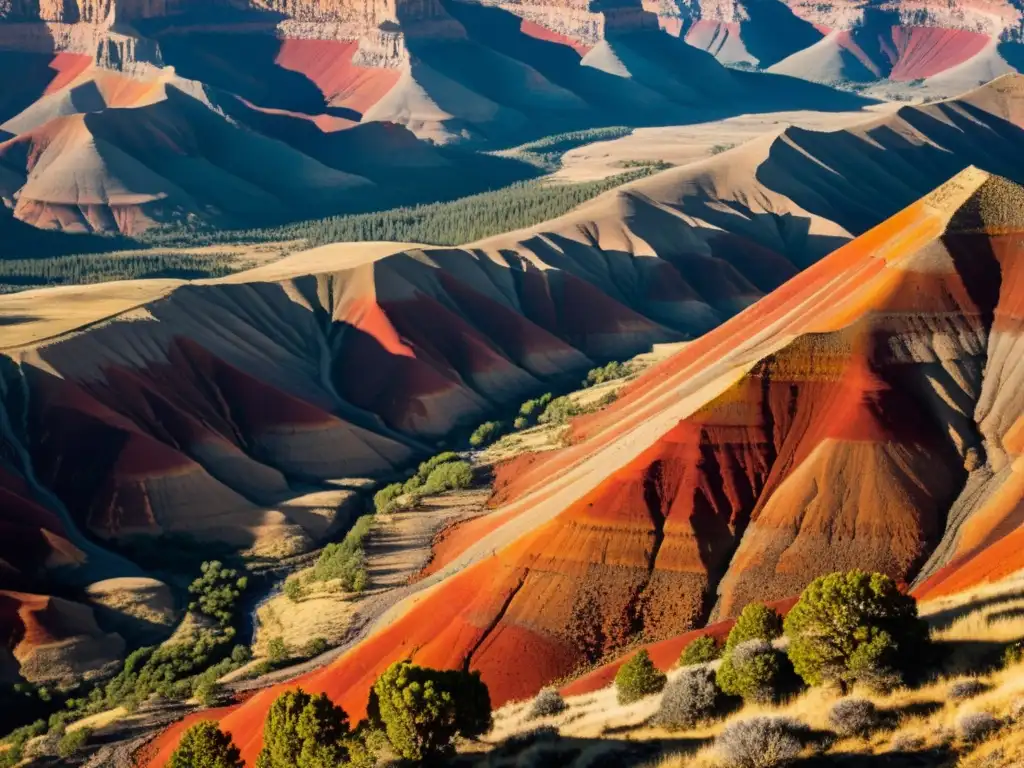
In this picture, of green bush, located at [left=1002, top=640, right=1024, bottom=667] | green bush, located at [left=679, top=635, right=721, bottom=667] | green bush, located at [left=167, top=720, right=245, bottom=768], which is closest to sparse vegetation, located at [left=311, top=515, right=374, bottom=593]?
green bush, located at [left=167, top=720, right=245, bottom=768]

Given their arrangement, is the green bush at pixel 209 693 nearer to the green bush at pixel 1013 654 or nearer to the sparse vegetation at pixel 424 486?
the sparse vegetation at pixel 424 486

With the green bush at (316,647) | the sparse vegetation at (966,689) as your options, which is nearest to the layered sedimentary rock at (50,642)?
the green bush at (316,647)

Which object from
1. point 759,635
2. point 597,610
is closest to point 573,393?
point 597,610

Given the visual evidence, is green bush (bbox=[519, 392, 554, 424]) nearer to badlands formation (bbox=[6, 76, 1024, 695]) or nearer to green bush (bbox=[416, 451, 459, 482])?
badlands formation (bbox=[6, 76, 1024, 695])

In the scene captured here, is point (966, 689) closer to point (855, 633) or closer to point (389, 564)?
point (855, 633)

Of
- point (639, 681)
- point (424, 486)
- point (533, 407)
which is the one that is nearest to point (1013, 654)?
point (639, 681)

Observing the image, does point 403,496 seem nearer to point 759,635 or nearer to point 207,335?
point 207,335

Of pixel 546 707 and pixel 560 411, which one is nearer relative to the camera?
pixel 546 707
